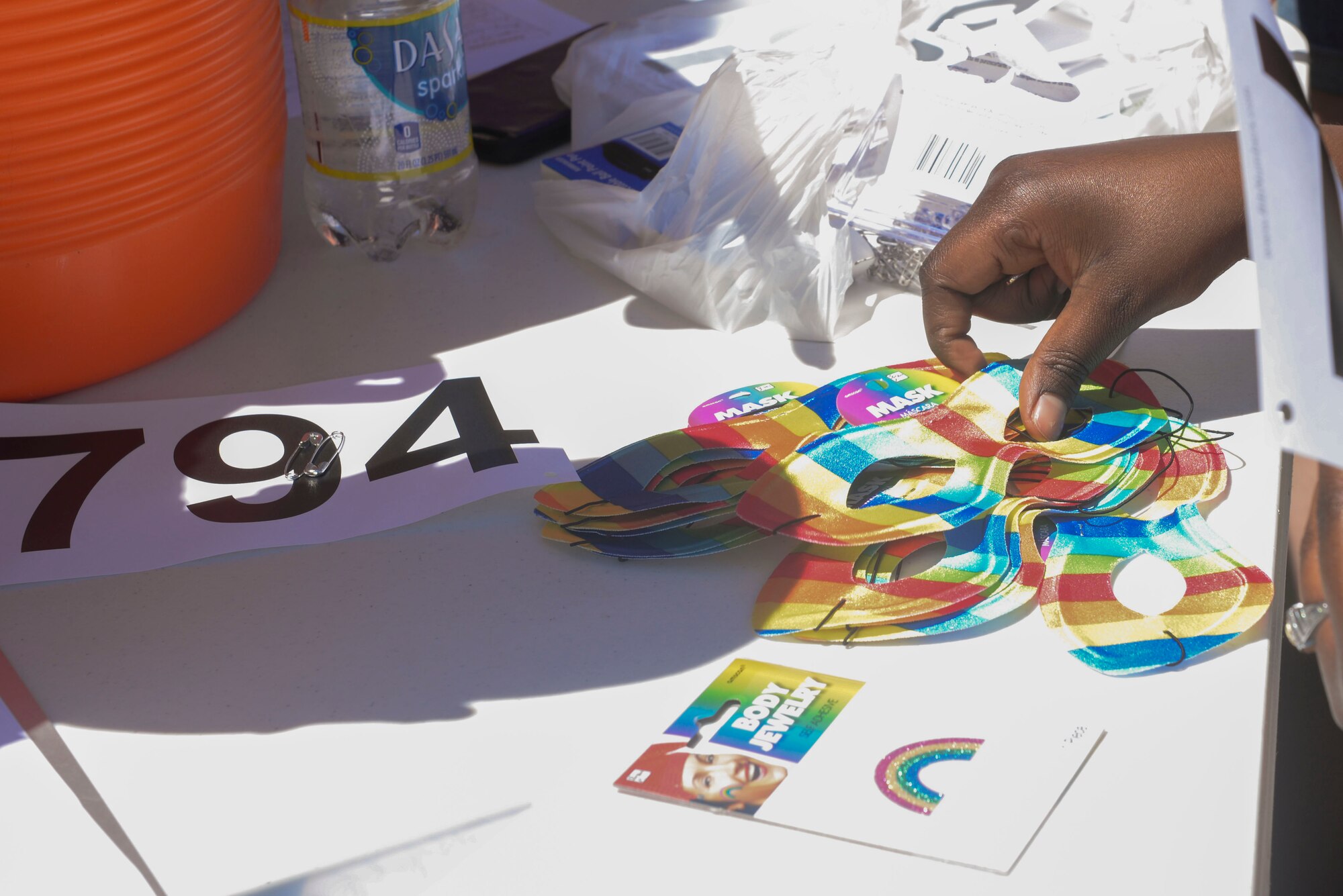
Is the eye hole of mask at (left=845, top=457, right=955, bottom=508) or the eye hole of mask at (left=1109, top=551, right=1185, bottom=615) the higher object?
the eye hole of mask at (left=845, top=457, right=955, bottom=508)

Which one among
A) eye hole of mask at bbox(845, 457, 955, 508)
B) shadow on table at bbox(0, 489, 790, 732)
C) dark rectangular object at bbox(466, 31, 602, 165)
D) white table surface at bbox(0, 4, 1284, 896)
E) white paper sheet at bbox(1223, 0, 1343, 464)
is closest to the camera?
white paper sheet at bbox(1223, 0, 1343, 464)

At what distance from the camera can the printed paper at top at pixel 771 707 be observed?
24.1 inches

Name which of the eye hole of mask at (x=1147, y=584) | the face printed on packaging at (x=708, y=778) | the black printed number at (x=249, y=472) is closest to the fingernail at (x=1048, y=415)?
the eye hole of mask at (x=1147, y=584)

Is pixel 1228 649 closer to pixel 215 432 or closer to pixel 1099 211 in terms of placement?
pixel 1099 211

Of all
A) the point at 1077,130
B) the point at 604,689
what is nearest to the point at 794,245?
the point at 1077,130

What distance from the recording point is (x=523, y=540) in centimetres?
78

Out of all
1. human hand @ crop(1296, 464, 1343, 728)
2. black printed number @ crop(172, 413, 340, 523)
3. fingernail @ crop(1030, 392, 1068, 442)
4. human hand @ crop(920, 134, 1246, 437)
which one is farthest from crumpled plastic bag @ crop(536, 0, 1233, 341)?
human hand @ crop(1296, 464, 1343, 728)

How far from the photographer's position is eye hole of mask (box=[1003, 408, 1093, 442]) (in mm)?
807

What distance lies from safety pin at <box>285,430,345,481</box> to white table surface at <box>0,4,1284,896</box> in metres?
0.08

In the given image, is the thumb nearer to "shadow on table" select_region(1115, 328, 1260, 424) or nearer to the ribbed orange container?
"shadow on table" select_region(1115, 328, 1260, 424)

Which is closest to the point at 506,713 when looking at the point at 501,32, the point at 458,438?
the point at 458,438

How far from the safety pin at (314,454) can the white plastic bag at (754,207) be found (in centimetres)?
30

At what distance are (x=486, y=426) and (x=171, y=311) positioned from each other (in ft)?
0.96

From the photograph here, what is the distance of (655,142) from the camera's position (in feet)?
3.78
